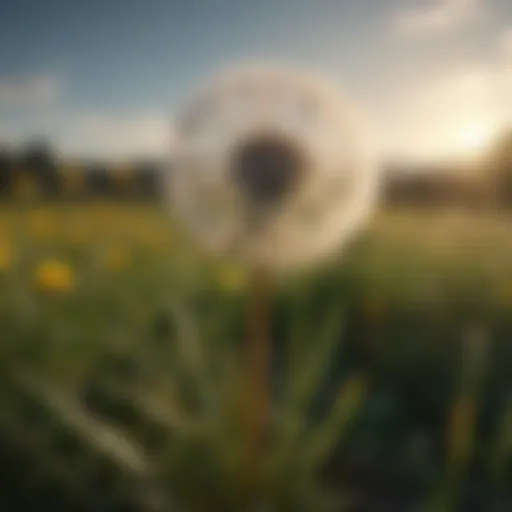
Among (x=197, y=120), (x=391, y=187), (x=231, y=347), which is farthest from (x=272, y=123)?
(x=231, y=347)

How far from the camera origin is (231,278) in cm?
122

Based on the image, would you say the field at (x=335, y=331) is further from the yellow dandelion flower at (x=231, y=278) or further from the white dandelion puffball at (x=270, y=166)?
the white dandelion puffball at (x=270, y=166)

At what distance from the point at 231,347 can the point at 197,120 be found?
1.42 feet

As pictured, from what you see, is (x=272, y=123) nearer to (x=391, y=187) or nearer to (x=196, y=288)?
(x=391, y=187)

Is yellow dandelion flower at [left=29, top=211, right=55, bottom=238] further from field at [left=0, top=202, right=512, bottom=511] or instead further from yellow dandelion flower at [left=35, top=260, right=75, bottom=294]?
yellow dandelion flower at [left=35, top=260, right=75, bottom=294]

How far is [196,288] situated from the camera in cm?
120

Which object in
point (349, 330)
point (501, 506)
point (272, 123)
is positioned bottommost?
point (501, 506)

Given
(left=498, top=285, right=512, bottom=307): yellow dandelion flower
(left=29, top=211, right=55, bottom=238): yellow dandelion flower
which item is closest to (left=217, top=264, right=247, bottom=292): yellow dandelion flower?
(left=29, top=211, right=55, bottom=238): yellow dandelion flower

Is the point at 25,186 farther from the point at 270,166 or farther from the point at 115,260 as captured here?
the point at 270,166

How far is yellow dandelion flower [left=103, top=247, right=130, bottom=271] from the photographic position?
3.51ft

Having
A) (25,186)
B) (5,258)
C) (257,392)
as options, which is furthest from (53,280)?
(257,392)

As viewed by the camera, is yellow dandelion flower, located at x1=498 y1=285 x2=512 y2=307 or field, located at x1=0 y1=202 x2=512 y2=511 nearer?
field, located at x1=0 y1=202 x2=512 y2=511

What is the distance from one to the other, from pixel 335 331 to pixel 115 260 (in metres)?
0.44

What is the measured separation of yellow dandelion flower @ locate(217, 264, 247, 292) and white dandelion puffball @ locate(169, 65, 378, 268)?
1.61 feet
